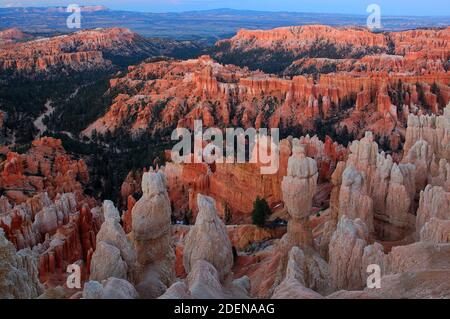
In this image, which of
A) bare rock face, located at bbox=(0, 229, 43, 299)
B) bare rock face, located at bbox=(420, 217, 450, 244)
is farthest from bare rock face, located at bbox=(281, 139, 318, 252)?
bare rock face, located at bbox=(0, 229, 43, 299)

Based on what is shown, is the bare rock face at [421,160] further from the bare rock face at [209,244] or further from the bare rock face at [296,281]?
the bare rock face at [209,244]

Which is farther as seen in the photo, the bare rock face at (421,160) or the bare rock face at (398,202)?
the bare rock face at (421,160)

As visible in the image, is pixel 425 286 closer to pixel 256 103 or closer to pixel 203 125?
pixel 203 125

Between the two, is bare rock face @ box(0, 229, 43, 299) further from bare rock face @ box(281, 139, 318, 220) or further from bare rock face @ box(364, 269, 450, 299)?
bare rock face @ box(281, 139, 318, 220)

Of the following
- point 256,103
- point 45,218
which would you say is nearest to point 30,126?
point 256,103

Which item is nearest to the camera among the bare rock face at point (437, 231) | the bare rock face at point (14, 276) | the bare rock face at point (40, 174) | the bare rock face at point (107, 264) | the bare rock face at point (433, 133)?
the bare rock face at point (14, 276)

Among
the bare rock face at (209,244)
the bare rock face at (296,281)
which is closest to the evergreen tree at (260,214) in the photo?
the bare rock face at (296,281)
